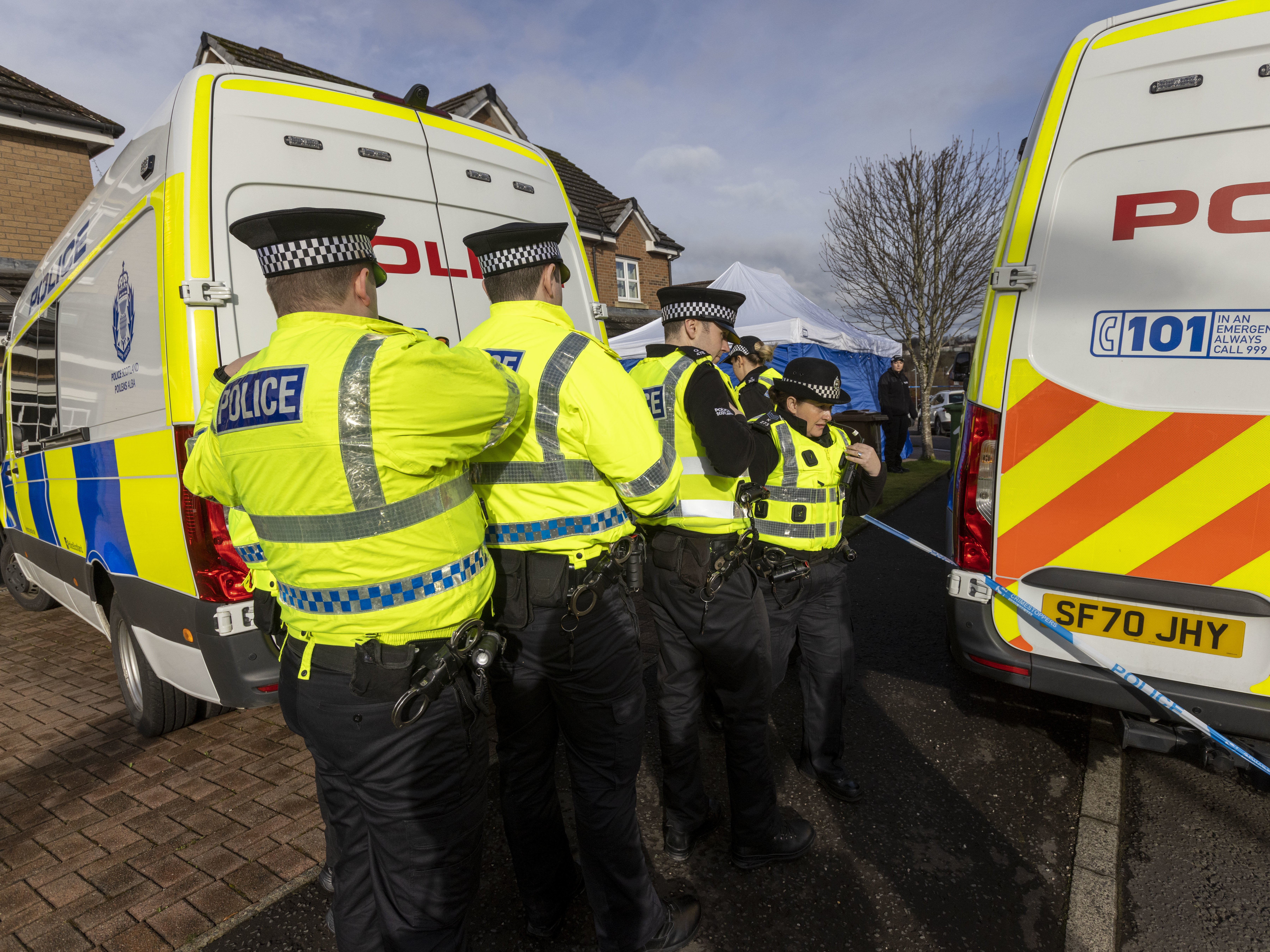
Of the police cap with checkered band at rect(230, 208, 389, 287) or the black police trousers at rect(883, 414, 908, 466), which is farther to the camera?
the black police trousers at rect(883, 414, 908, 466)

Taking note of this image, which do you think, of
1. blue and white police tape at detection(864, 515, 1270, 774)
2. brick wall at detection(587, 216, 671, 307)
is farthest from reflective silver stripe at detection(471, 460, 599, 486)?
brick wall at detection(587, 216, 671, 307)

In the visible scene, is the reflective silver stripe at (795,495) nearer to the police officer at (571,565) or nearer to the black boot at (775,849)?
the police officer at (571,565)

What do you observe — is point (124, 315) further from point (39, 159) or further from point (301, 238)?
point (39, 159)

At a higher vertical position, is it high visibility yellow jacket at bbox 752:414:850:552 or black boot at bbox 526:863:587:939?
high visibility yellow jacket at bbox 752:414:850:552

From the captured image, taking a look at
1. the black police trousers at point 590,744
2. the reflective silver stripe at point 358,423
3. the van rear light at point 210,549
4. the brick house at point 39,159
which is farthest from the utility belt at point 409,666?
the brick house at point 39,159

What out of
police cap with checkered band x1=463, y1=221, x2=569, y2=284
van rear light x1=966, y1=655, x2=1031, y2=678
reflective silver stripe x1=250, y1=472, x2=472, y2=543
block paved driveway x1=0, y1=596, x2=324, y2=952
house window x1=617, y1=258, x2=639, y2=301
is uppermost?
house window x1=617, y1=258, x2=639, y2=301

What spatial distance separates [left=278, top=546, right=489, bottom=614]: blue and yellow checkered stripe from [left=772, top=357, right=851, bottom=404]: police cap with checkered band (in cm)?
158

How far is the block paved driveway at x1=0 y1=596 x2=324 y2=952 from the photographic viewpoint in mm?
2324

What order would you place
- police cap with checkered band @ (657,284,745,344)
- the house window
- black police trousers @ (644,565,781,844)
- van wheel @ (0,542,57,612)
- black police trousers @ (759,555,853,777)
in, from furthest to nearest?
the house window → van wheel @ (0,542,57,612) → black police trousers @ (759,555,853,777) → police cap with checkered band @ (657,284,745,344) → black police trousers @ (644,565,781,844)

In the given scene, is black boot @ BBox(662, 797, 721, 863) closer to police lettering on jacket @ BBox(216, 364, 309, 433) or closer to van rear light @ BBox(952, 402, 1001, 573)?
van rear light @ BBox(952, 402, 1001, 573)

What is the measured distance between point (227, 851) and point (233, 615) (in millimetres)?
912

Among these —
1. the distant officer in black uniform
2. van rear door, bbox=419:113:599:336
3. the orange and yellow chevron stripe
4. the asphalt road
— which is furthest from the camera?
the distant officer in black uniform

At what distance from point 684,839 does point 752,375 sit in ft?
5.97

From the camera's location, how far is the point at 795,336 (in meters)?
10.6
